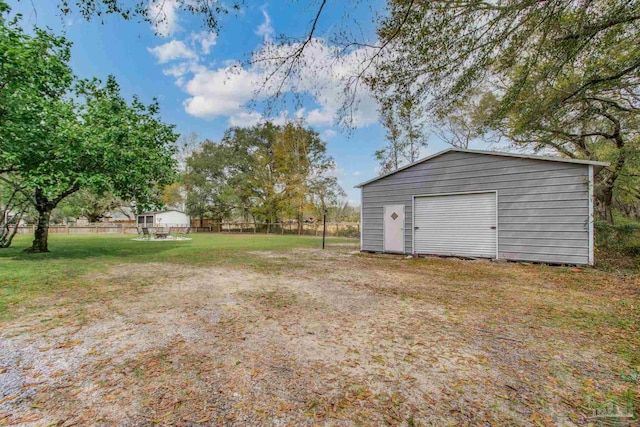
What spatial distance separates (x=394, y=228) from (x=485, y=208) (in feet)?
8.66

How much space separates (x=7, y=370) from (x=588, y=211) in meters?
9.44

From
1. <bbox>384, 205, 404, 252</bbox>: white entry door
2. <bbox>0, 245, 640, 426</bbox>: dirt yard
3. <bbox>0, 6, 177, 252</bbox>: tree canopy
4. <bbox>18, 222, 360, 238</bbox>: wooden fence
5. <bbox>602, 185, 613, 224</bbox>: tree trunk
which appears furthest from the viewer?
<bbox>18, 222, 360, 238</bbox>: wooden fence

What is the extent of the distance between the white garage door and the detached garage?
2 centimetres

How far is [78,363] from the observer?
2.09 metres

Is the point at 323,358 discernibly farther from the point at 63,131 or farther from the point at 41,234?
the point at 41,234

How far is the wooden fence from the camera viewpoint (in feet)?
63.9

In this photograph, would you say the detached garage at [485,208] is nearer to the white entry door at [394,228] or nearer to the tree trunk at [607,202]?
the white entry door at [394,228]

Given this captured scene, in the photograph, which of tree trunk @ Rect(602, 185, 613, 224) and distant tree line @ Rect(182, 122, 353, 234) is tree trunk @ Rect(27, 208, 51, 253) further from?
tree trunk @ Rect(602, 185, 613, 224)

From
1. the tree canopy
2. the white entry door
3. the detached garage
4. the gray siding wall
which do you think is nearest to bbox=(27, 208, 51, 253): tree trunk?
the tree canopy

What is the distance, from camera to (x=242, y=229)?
24953 millimetres

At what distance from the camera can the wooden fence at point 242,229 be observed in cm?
1947

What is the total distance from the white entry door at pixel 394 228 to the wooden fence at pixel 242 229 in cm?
923

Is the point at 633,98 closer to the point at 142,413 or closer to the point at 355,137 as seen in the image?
the point at 355,137

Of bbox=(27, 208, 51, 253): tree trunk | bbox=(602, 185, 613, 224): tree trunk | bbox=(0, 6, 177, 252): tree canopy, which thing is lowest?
bbox=(27, 208, 51, 253): tree trunk
